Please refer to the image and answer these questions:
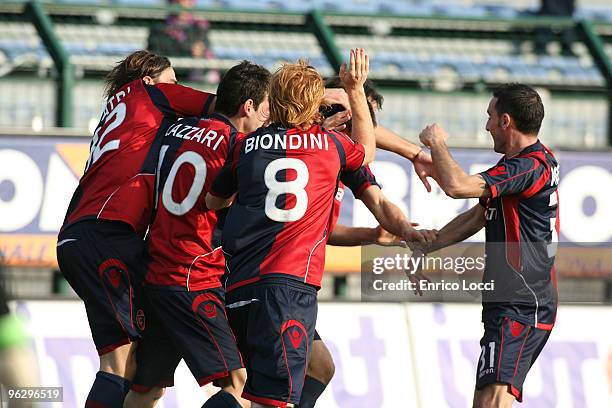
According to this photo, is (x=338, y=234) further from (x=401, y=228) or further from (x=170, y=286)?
(x=170, y=286)

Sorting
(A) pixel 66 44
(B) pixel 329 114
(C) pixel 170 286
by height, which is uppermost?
(A) pixel 66 44

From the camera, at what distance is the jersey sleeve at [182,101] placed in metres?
6.69

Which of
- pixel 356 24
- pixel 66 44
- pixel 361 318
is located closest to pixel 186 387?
pixel 361 318

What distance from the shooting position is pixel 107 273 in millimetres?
6465

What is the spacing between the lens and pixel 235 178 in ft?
20.1

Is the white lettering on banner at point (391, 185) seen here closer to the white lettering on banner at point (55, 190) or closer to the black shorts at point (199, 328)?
the white lettering on banner at point (55, 190)

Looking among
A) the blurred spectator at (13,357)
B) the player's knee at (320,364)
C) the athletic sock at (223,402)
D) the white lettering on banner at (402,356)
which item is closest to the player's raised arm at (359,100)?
the player's knee at (320,364)

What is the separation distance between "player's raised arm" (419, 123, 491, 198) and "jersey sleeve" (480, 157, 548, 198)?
0.18ft

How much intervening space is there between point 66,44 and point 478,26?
177 inches

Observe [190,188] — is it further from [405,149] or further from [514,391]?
[514,391]

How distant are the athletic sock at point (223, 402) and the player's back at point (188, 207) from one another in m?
0.63

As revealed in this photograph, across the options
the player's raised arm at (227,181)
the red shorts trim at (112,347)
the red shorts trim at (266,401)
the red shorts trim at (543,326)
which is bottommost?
the red shorts trim at (266,401)

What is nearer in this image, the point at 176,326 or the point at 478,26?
the point at 176,326

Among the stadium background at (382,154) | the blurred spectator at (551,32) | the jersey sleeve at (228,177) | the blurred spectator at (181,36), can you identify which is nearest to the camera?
the jersey sleeve at (228,177)
